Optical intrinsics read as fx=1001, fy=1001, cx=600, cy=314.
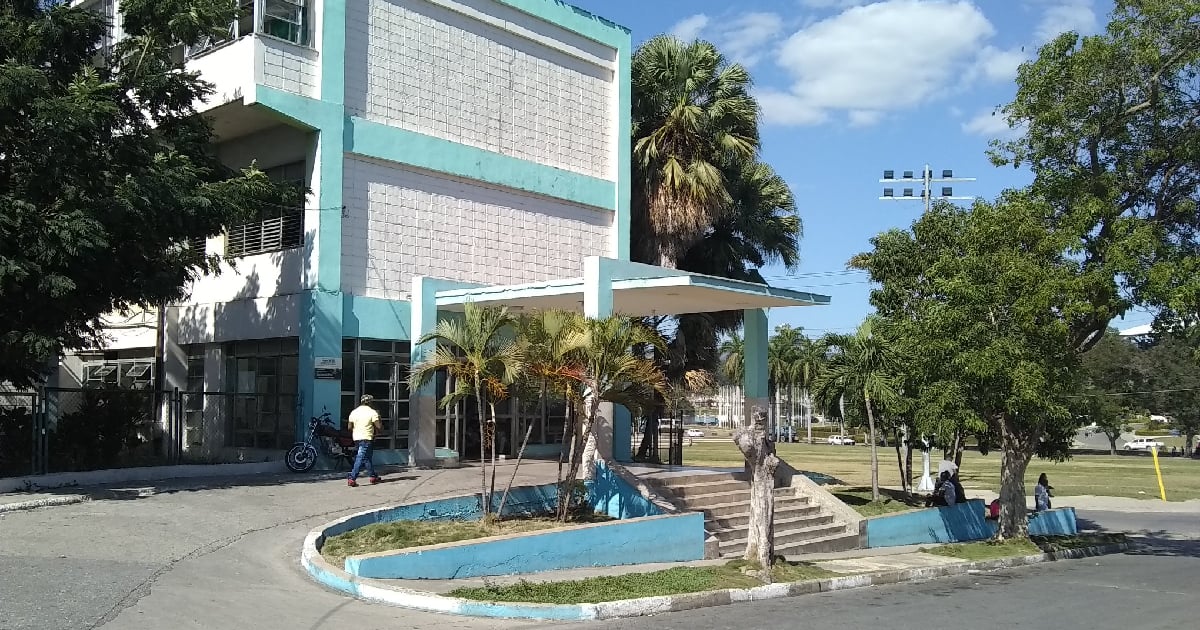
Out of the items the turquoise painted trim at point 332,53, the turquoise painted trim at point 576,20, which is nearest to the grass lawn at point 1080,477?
the turquoise painted trim at point 576,20

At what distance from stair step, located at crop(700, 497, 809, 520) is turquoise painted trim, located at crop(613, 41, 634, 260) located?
8987 millimetres

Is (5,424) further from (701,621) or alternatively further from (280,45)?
(701,621)

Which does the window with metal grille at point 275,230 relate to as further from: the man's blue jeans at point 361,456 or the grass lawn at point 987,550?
the grass lawn at point 987,550

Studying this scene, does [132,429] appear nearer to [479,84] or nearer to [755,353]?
[479,84]

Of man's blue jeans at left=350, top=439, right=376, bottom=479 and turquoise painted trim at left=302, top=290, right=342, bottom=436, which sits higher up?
turquoise painted trim at left=302, top=290, right=342, bottom=436

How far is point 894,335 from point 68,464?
15478mm

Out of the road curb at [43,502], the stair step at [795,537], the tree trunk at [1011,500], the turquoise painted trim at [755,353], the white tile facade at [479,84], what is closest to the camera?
the road curb at [43,502]

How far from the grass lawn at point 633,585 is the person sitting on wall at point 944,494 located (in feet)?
28.9

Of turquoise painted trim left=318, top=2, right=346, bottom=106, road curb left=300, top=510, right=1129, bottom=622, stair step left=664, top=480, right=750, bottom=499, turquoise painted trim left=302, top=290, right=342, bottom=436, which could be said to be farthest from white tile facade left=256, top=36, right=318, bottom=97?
stair step left=664, top=480, right=750, bottom=499

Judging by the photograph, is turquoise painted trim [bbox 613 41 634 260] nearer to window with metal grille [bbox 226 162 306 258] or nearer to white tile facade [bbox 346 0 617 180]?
white tile facade [bbox 346 0 617 180]

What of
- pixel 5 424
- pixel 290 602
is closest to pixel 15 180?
pixel 5 424

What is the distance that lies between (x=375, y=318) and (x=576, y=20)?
967cm

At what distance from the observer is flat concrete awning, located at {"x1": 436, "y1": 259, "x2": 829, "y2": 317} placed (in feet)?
55.8

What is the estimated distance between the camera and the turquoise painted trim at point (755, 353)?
19953 millimetres
